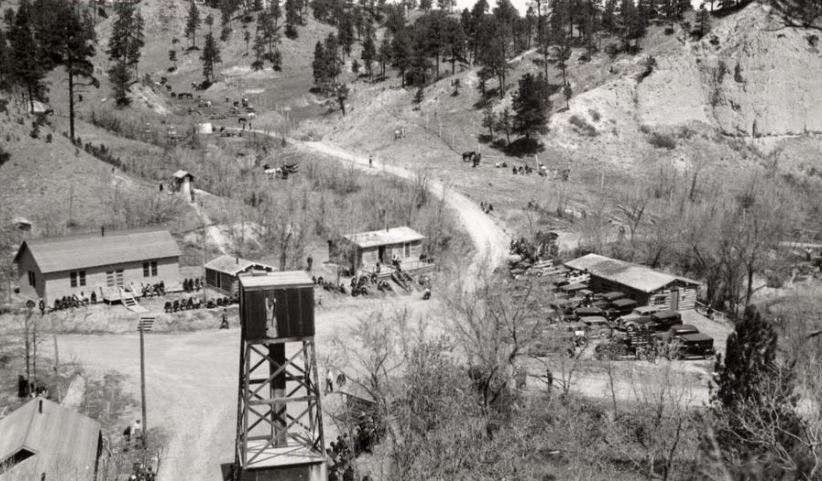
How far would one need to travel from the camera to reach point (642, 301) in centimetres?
5125

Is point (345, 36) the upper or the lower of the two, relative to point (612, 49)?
upper

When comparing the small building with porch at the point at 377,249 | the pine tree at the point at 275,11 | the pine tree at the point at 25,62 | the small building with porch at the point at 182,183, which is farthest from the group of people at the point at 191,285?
the pine tree at the point at 275,11

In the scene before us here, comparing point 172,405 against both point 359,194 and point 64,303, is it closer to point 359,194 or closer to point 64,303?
point 64,303

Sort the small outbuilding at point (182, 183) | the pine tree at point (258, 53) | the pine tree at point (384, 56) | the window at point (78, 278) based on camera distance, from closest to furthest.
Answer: the window at point (78, 278) < the small outbuilding at point (182, 183) < the pine tree at point (384, 56) < the pine tree at point (258, 53)

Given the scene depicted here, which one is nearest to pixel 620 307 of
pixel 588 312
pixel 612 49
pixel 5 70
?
pixel 588 312

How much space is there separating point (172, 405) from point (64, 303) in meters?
16.1

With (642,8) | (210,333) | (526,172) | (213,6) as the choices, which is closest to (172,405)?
(210,333)

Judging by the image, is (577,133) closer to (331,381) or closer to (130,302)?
(130,302)

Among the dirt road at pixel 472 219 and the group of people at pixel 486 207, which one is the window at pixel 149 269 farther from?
the group of people at pixel 486 207

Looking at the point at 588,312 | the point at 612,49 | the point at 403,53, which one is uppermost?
the point at 403,53

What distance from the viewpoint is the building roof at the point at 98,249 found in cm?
5006

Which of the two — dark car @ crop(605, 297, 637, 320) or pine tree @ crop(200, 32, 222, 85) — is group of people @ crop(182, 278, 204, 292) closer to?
dark car @ crop(605, 297, 637, 320)

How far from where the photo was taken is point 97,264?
167ft

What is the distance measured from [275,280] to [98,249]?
2895cm
